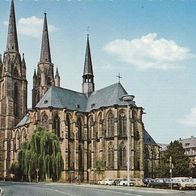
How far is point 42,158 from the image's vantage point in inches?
2739

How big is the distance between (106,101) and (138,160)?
47.6 ft

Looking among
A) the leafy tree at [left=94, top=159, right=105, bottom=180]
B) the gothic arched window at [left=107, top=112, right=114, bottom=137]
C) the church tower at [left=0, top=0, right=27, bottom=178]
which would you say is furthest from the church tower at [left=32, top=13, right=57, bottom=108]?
the leafy tree at [left=94, top=159, right=105, bottom=180]

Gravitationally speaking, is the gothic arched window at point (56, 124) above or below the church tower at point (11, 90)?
below

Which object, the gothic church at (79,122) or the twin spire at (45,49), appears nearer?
the gothic church at (79,122)

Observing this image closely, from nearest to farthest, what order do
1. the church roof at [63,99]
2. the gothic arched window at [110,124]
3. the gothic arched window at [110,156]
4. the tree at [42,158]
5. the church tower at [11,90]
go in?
the tree at [42,158]
the gothic arched window at [110,156]
the gothic arched window at [110,124]
the church roof at [63,99]
the church tower at [11,90]

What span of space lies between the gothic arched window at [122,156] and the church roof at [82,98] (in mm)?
8836

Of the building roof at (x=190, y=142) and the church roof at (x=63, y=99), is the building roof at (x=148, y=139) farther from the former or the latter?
the church roof at (x=63, y=99)

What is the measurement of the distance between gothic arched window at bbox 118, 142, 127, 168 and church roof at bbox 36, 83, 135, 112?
348 inches

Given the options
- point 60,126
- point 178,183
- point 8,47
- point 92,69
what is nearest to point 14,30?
point 8,47

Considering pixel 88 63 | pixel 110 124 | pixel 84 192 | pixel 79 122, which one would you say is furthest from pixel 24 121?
pixel 84 192

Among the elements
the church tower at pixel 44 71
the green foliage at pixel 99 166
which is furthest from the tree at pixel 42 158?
the church tower at pixel 44 71

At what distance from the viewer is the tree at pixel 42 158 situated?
69188 mm

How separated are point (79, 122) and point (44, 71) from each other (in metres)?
25.4

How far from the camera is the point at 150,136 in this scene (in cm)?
11638
